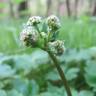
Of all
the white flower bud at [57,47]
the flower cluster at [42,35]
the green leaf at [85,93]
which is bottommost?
the green leaf at [85,93]

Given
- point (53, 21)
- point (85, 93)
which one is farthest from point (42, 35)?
point (85, 93)

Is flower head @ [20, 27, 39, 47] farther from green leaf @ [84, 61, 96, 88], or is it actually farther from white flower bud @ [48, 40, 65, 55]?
green leaf @ [84, 61, 96, 88]

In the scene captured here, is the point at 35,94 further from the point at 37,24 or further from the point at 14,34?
the point at 14,34

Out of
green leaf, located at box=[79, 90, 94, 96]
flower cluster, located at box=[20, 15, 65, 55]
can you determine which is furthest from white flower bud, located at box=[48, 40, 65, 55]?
green leaf, located at box=[79, 90, 94, 96]

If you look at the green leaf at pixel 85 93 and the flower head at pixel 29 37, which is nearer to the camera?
the flower head at pixel 29 37

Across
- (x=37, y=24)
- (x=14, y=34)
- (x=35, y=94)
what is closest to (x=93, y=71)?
(x=35, y=94)

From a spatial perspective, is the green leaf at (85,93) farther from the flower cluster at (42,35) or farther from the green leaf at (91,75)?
the flower cluster at (42,35)

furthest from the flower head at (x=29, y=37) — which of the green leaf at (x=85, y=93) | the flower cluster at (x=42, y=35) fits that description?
the green leaf at (x=85, y=93)
